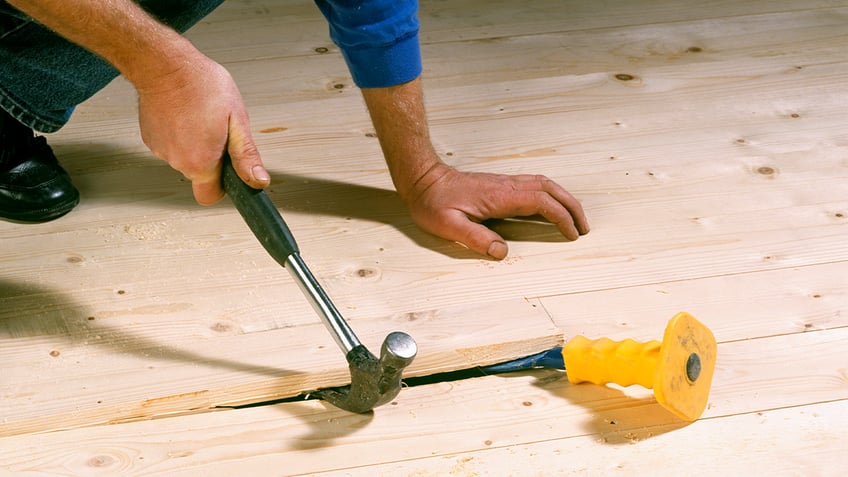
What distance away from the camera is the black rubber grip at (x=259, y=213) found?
1008 millimetres

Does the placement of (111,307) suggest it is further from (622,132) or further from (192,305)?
(622,132)

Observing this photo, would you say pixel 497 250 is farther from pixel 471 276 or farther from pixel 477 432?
pixel 477 432

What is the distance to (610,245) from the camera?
4.44 ft

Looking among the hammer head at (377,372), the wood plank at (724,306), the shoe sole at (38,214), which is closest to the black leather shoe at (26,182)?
the shoe sole at (38,214)

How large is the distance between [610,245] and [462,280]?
0.73 ft

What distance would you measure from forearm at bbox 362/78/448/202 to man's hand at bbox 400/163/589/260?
0.4 inches

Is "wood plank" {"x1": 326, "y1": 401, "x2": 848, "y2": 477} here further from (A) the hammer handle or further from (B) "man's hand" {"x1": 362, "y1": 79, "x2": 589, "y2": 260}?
(B) "man's hand" {"x1": 362, "y1": 79, "x2": 589, "y2": 260}

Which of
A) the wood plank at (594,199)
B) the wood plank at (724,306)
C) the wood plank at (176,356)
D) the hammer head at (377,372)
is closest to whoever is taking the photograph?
the hammer head at (377,372)

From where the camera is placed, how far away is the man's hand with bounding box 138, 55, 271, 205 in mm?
961

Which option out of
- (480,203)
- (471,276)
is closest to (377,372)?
(471,276)

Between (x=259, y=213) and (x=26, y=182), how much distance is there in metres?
0.54

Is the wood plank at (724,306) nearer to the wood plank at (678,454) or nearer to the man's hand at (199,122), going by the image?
the wood plank at (678,454)

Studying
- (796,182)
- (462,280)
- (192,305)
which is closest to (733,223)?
(796,182)

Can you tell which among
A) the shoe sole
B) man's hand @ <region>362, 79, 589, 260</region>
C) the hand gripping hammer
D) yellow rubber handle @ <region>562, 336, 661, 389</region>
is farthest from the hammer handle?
the shoe sole
